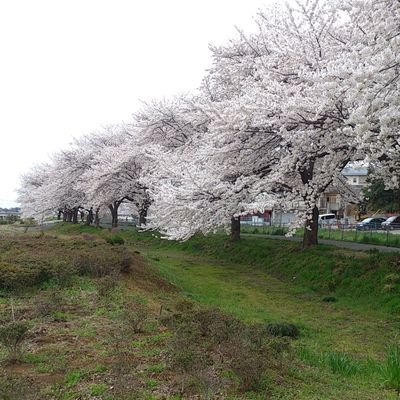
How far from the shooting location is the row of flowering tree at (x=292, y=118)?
323 inches

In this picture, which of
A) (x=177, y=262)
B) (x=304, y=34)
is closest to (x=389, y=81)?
(x=304, y=34)

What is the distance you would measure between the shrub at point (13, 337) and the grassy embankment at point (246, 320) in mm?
156

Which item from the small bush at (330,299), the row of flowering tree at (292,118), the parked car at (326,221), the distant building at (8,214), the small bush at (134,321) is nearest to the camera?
the small bush at (134,321)

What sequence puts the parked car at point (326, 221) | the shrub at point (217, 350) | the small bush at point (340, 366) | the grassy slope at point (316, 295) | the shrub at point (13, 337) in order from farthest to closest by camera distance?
the parked car at point (326, 221), the grassy slope at point (316, 295), the small bush at point (340, 366), the shrub at point (13, 337), the shrub at point (217, 350)

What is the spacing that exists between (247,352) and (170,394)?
96 cm

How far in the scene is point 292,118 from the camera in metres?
12.4

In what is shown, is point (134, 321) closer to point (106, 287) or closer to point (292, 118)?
point (106, 287)

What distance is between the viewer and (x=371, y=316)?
11578mm

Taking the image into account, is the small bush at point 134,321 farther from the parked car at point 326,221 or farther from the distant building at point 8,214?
the distant building at point 8,214

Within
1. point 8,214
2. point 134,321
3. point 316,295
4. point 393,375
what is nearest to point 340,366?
point 393,375

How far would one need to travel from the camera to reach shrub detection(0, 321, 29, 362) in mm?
5324

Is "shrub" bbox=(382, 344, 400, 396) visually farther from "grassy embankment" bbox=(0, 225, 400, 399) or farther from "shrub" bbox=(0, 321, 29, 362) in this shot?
"shrub" bbox=(0, 321, 29, 362)

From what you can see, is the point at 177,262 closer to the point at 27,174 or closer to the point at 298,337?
the point at 298,337

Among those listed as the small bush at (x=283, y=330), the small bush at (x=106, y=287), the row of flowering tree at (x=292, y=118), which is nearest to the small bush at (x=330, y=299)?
the row of flowering tree at (x=292, y=118)
